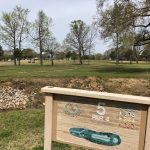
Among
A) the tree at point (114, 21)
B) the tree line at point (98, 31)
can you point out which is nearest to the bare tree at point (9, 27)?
the tree line at point (98, 31)

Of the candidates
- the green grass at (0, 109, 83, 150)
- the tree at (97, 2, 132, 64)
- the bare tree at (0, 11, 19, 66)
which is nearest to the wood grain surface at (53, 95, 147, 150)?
the green grass at (0, 109, 83, 150)

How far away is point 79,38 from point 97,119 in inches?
2498

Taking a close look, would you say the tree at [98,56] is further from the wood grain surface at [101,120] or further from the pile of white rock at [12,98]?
the wood grain surface at [101,120]

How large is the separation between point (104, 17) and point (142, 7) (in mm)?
3342

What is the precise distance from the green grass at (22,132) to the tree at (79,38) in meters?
58.8

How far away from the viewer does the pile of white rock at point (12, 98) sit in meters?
16.0

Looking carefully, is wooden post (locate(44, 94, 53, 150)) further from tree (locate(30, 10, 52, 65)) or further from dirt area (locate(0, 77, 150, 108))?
tree (locate(30, 10, 52, 65))

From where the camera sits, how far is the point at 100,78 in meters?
20.1

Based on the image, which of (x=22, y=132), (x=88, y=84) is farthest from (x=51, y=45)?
(x=22, y=132)

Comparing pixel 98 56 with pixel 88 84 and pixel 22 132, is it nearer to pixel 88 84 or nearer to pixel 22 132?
pixel 88 84

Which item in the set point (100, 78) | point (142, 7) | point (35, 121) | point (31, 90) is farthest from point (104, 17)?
point (35, 121)

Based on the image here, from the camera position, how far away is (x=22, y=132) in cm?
720

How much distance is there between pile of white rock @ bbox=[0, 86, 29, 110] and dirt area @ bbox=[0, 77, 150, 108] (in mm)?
336

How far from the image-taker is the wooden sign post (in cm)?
425
